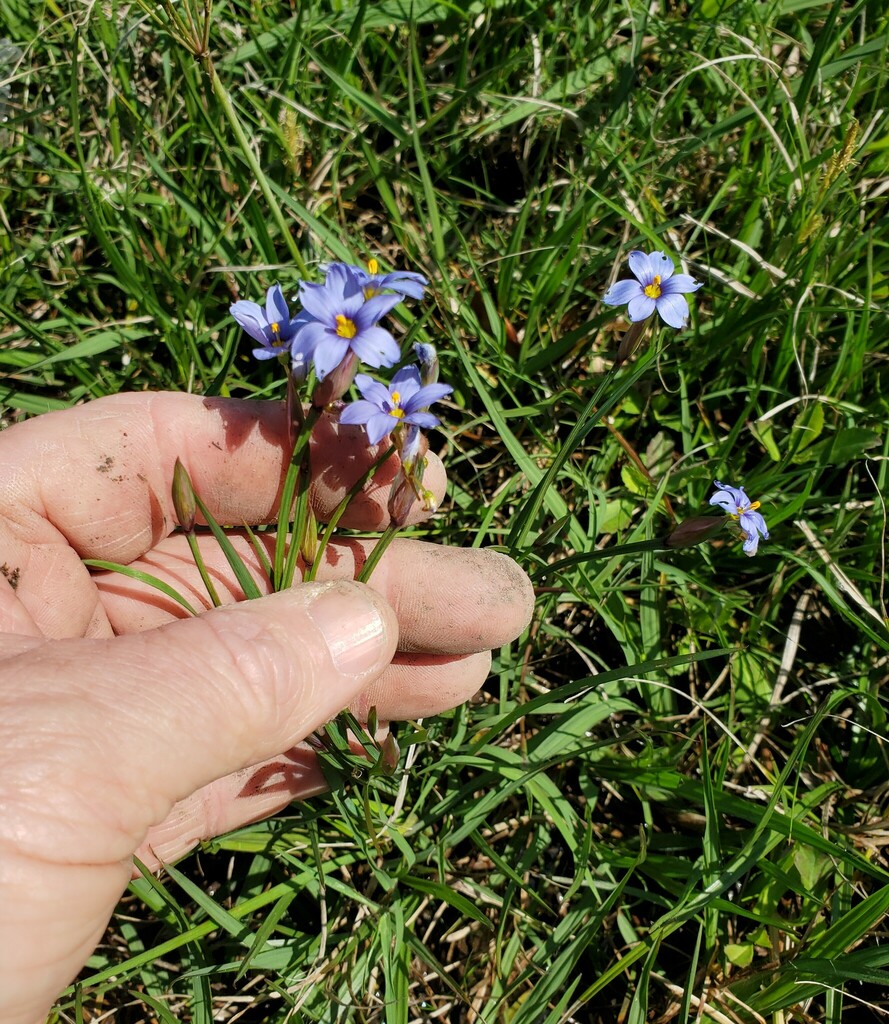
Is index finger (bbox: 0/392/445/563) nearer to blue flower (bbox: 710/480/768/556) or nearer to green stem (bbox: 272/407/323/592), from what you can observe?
green stem (bbox: 272/407/323/592)

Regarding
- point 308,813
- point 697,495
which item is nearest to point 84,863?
point 308,813

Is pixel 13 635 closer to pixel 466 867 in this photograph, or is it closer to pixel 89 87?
pixel 466 867

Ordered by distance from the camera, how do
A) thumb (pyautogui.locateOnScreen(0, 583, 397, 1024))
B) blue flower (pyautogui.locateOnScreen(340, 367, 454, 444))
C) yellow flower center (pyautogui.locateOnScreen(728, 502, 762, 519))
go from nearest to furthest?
thumb (pyautogui.locateOnScreen(0, 583, 397, 1024))
blue flower (pyautogui.locateOnScreen(340, 367, 454, 444))
yellow flower center (pyautogui.locateOnScreen(728, 502, 762, 519))

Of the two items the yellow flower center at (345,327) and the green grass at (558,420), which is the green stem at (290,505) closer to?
the yellow flower center at (345,327)

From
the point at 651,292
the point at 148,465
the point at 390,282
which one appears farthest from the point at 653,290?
the point at 148,465

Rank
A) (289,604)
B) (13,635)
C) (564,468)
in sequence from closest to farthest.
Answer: (13,635) → (289,604) → (564,468)

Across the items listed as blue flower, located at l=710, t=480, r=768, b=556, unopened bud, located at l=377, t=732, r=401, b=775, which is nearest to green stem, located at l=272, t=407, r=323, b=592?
unopened bud, located at l=377, t=732, r=401, b=775

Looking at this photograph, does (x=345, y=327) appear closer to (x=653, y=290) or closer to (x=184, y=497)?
(x=184, y=497)
